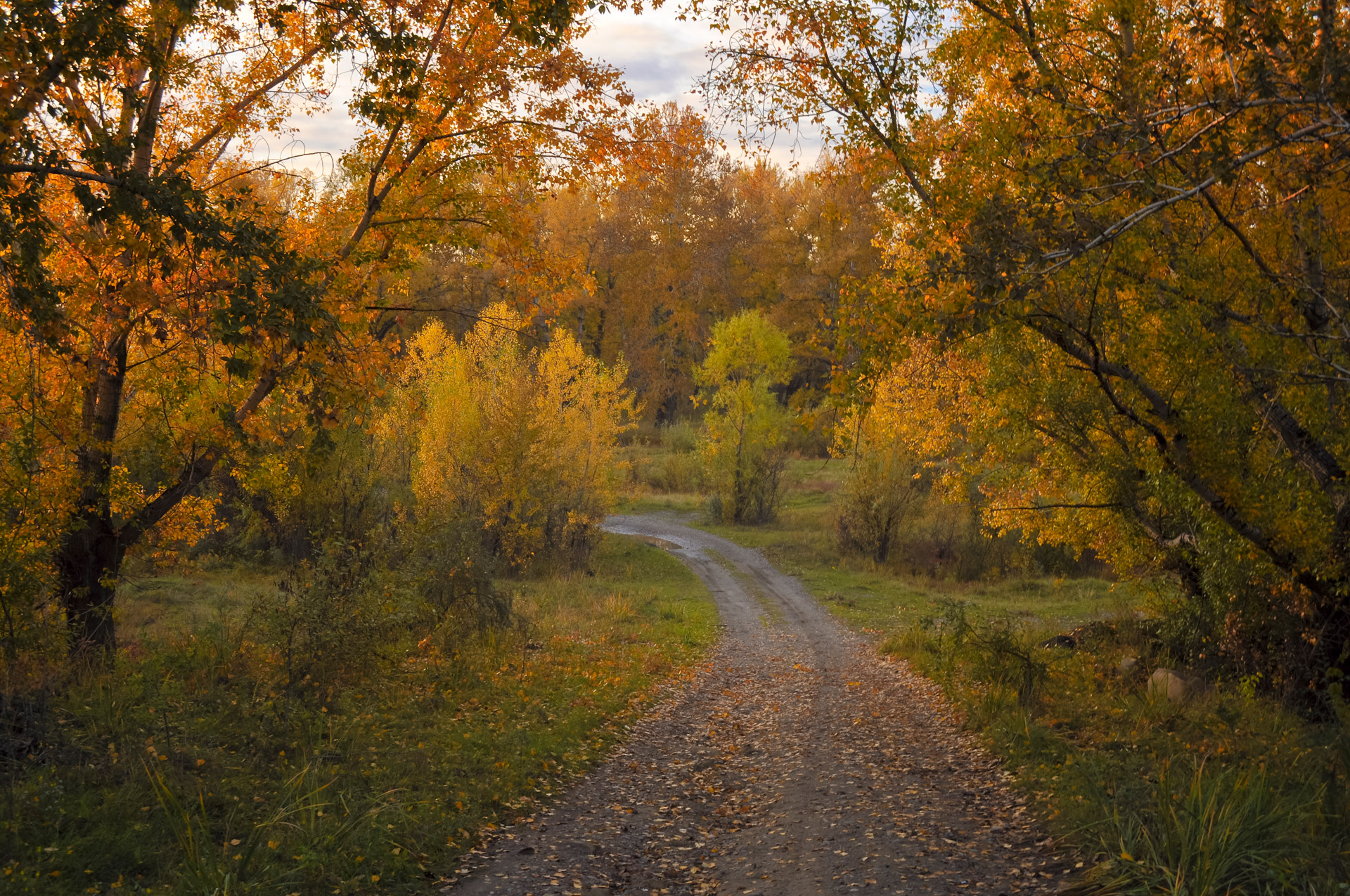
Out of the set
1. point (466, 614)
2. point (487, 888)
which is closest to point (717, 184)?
point (466, 614)

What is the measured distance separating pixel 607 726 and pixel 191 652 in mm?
4695

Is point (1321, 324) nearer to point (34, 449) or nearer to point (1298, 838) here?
point (1298, 838)

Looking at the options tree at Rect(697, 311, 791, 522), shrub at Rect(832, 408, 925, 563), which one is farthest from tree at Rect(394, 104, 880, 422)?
shrub at Rect(832, 408, 925, 563)

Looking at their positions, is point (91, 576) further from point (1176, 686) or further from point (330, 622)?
point (1176, 686)

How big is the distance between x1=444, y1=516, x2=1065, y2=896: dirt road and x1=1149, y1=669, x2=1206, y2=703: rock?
238 cm

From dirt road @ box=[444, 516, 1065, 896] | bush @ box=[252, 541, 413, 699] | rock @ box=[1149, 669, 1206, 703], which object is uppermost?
bush @ box=[252, 541, 413, 699]

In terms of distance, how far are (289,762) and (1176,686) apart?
31.2ft

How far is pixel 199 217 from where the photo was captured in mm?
5703

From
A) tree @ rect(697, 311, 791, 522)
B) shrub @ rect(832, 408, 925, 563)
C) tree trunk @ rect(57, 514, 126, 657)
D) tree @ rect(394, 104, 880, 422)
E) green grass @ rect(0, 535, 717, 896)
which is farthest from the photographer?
tree @ rect(394, 104, 880, 422)

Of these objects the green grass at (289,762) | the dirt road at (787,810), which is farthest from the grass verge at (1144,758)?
the green grass at (289,762)

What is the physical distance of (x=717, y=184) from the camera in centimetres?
5081

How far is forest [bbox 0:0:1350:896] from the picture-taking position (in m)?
5.80

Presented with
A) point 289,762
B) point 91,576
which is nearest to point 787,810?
point 289,762

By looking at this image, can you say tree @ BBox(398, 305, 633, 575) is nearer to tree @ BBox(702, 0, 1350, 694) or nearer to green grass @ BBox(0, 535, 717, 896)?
green grass @ BBox(0, 535, 717, 896)
